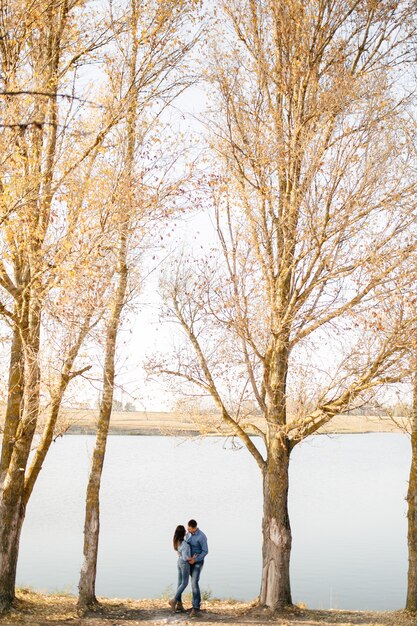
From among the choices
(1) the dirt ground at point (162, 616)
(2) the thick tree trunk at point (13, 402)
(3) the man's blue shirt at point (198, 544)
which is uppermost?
(2) the thick tree trunk at point (13, 402)

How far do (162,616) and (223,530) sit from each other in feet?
43.2

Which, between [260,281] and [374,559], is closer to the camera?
[260,281]

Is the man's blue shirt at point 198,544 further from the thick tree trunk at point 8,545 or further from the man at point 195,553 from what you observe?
the thick tree trunk at point 8,545

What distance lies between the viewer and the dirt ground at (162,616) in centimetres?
1205

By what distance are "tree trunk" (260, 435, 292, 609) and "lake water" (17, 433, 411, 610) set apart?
3.68 ft

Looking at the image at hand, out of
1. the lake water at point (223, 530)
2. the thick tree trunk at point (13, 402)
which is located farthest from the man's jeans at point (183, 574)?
the thick tree trunk at point (13, 402)

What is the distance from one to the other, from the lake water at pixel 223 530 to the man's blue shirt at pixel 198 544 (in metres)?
1.84

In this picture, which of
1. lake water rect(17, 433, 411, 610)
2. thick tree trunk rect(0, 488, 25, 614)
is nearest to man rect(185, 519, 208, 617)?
lake water rect(17, 433, 411, 610)

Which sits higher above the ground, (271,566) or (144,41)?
(144,41)

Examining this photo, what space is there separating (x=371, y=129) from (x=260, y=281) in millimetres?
3268

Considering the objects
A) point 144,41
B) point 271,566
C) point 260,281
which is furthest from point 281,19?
point 271,566

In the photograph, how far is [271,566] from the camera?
1327 centimetres

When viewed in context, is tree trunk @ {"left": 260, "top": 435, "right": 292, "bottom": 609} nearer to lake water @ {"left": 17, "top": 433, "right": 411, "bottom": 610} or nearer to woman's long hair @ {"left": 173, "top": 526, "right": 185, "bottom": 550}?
lake water @ {"left": 17, "top": 433, "right": 411, "bottom": 610}

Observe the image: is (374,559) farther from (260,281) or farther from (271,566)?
(260,281)
